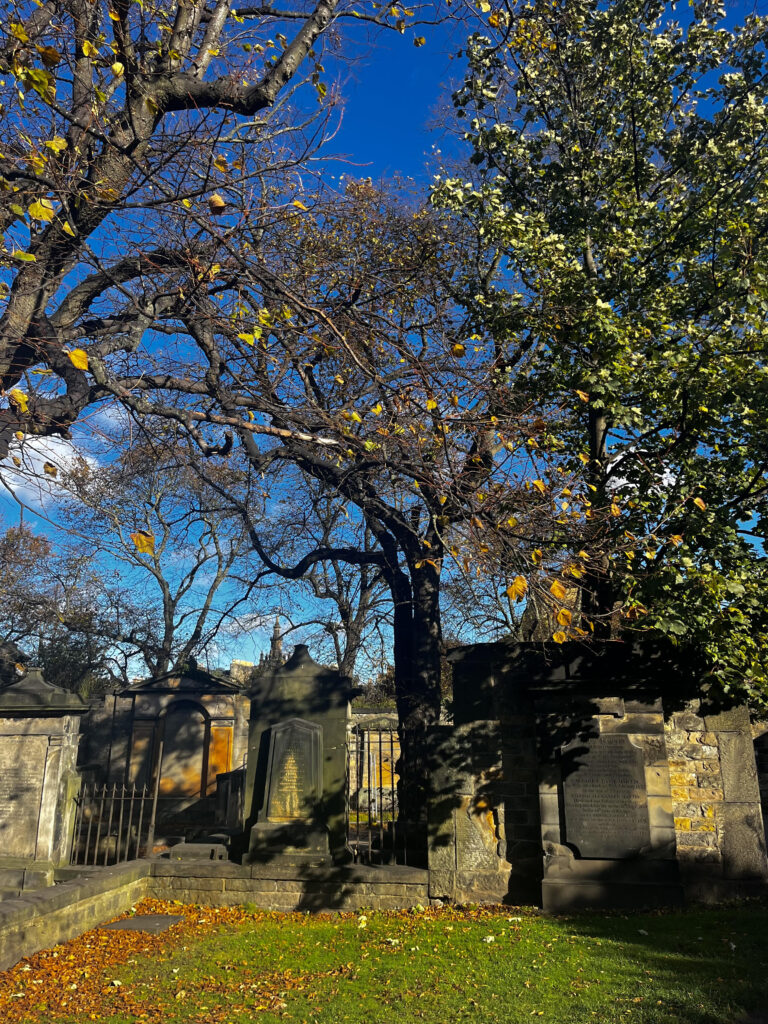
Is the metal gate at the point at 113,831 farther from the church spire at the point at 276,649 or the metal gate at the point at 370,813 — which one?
the church spire at the point at 276,649

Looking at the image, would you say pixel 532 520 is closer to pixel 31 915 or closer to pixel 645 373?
pixel 645 373

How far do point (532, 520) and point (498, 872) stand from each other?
174 inches

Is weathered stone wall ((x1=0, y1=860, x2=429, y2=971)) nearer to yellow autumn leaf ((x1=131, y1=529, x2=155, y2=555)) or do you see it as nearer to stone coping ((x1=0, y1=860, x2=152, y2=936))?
stone coping ((x1=0, y1=860, x2=152, y2=936))

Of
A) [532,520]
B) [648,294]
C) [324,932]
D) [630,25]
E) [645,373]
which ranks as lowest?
[324,932]

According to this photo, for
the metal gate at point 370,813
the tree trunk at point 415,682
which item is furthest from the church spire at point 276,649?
the tree trunk at point 415,682

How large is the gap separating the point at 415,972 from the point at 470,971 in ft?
1.54

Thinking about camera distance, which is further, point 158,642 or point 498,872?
point 158,642

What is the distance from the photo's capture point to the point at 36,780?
1043cm

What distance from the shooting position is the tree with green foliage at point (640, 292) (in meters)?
8.84

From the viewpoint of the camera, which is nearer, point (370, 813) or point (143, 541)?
point (143, 541)

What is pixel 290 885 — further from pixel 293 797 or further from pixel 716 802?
pixel 716 802

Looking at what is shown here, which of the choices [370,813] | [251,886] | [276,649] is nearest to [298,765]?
[370,813]

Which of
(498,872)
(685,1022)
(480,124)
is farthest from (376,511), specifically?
(685,1022)

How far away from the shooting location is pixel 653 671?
9.23 meters
